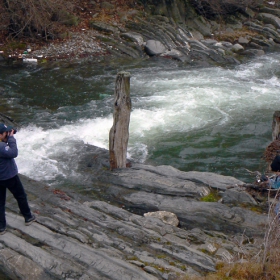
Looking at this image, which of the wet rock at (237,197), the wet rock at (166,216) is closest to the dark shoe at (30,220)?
the wet rock at (166,216)

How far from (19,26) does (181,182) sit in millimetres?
17452

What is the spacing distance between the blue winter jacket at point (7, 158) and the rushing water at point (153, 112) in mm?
4240

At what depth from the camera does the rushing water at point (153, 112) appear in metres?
12.2

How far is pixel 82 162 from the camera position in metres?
11.3

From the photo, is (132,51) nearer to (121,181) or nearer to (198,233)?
(121,181)

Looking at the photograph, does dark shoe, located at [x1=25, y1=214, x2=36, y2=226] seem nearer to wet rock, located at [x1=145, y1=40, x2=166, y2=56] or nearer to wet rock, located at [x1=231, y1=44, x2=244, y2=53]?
wet rock, located at [x1=145, y1=40, x2=166, y2=56]

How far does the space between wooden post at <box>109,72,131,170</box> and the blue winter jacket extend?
3.92 m

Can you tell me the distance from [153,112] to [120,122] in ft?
18.7

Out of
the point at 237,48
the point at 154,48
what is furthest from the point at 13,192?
the point at 237,48

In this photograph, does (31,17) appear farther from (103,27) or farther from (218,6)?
(218,6)

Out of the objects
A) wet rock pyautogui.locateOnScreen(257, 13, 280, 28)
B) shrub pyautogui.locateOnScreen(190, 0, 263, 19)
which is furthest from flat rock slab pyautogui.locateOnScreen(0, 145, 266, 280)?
wet rock pyautogui.locateOnScreen(257, 13, 280, 28)

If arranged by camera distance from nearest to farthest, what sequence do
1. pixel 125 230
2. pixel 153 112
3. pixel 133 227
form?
pixel 125 230
pixel 133 227
pixel 153 112

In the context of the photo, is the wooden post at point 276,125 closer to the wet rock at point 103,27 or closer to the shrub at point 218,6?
the wet rock at point 103,27

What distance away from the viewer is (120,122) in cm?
998
